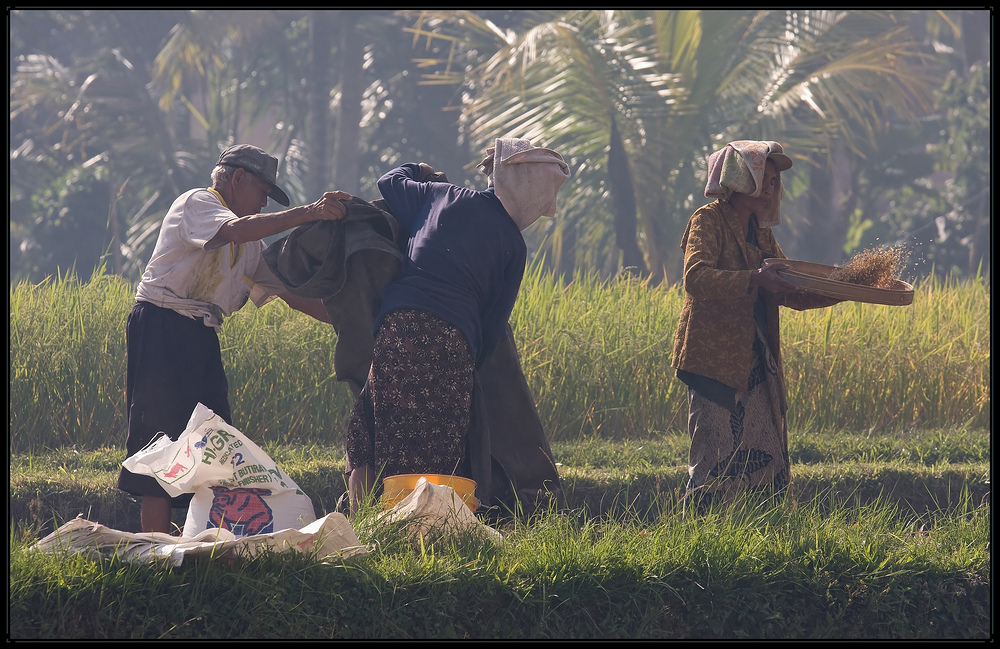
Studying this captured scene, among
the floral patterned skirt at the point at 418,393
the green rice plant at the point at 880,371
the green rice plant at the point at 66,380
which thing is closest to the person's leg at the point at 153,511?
the floral patterned skirt at the point at 418,393

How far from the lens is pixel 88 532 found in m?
3.26

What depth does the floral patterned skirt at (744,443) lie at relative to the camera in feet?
13.6

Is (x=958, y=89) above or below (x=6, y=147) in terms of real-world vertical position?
above

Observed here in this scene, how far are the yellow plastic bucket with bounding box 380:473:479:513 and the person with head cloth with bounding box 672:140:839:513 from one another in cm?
90

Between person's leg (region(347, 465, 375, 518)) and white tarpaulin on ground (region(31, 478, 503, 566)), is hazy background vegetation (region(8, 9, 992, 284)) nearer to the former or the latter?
person's leg (region(347, 465, 375, 518))

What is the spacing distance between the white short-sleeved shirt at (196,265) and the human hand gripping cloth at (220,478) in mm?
534

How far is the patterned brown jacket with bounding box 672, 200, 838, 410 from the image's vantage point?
4.08m

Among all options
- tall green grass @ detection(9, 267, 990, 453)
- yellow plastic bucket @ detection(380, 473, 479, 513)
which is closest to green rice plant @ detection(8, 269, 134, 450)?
tall green grass @ detection(9, 267, 990, 453)

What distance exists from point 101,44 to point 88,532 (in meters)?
23.2

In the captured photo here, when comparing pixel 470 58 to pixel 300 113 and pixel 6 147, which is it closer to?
pixel 300 113

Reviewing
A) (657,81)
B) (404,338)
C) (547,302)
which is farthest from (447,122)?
(404,338)

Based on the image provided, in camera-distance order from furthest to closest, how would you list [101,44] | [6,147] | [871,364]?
[101,44] < [871,364] < [6,147]

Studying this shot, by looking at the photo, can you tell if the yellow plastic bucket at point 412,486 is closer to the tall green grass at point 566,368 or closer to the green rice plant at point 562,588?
the green rice plant at point 562,588

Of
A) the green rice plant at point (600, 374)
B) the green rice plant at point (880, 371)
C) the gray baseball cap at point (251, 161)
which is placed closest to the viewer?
the gray baseball cap at point (251, 161)
